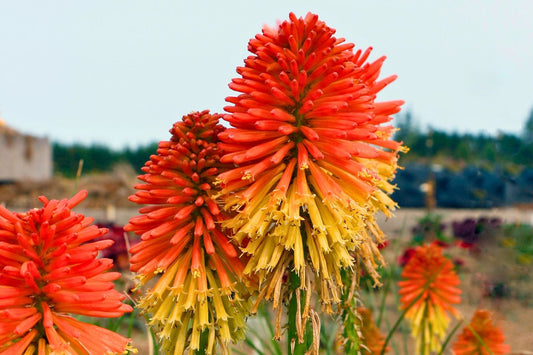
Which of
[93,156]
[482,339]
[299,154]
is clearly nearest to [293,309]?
[299,154]

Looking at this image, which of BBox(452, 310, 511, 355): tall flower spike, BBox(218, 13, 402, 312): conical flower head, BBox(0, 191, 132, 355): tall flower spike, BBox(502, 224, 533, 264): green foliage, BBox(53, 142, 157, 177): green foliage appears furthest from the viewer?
BBox(53, 142, 157, 177): green foliage

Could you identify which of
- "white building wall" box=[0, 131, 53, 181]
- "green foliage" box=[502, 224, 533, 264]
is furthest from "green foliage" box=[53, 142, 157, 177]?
"green foliage" box=[502, 224, 533, 264]

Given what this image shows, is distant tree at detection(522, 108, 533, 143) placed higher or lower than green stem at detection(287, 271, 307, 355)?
higher

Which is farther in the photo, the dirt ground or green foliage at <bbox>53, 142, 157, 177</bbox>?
green foliage at <bbox>53, 142, 157, 177</bbox>

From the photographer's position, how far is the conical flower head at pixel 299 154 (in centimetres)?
210

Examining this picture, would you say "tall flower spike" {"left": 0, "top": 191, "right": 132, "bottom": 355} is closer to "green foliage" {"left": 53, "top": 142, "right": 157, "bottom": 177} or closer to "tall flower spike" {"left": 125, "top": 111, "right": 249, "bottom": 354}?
"tall flower spike" {"left": 125, "top": 111, "right": 249, "bottom": 354}

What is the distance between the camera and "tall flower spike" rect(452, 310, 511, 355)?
4207 mm

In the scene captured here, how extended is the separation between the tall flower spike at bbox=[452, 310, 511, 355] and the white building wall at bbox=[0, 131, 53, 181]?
1115 inches

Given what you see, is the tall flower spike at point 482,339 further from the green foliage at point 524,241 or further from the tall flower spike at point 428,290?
the green foliage at point 524,241

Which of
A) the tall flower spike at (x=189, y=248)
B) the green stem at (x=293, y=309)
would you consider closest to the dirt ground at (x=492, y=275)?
the green stem at (x=293, y=309)

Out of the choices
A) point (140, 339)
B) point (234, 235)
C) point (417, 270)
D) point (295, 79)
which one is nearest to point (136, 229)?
point (234, 235)

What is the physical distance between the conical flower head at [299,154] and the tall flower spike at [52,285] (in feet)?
1.97

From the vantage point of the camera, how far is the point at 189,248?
2330 mm

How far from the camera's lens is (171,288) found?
86.2 inches
